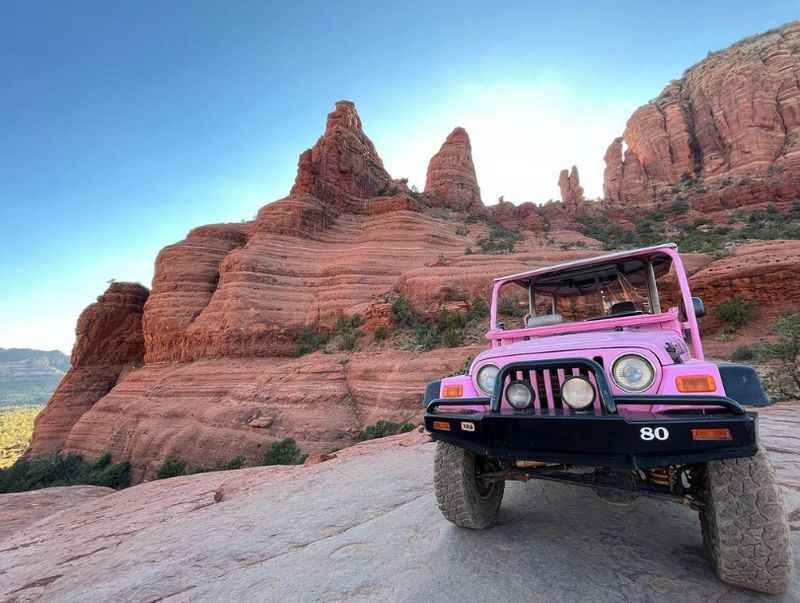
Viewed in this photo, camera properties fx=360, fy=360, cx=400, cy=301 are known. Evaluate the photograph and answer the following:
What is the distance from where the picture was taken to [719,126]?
50.6 meters

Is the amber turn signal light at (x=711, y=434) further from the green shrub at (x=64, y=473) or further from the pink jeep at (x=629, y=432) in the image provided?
the green shrub at (x=64, y=473)

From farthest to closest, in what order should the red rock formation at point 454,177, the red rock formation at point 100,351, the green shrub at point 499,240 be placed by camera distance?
1. the red rock formation at point 454,177
2. the red rock formation at point 100,351
3. the green shrub at point 499,240

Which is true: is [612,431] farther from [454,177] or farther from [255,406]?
[454,177]

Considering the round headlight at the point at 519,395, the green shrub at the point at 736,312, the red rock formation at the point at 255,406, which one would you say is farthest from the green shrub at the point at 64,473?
the green shrub at the point at 736,312

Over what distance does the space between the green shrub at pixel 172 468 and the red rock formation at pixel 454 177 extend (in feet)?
122

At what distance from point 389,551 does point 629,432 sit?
1.93 meters

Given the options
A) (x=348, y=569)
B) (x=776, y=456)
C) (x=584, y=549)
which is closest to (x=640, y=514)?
(x=584, y=549)

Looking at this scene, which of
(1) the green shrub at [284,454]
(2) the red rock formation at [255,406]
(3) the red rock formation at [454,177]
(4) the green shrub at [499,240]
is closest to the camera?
(1) the green shrub at [284,454]

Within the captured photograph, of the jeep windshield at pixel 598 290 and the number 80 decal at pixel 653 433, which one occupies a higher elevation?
the jeep windshield at pixel 598 290

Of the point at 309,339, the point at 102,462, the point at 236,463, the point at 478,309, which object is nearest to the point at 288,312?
the point at 309,339

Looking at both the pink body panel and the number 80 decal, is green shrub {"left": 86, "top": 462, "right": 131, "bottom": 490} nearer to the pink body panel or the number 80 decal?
the pink body panel

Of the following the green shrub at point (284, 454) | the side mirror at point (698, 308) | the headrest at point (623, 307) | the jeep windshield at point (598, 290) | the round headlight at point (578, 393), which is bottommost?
the green shrub at point (284, 454)

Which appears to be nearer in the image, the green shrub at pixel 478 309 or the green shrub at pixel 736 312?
the green shrub at pixel 736 312

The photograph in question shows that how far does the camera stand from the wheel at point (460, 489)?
2.67 meters
